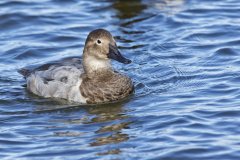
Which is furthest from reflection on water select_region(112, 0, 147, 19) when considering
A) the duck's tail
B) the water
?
the duck's tail

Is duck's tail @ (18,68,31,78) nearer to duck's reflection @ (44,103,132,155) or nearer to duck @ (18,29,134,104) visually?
duck @ (18,29,134,104)

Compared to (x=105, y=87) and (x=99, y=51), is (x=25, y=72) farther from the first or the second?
(x=105, y=87)

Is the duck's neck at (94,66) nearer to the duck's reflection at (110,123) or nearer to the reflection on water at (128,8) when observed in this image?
the duck's reflection at (110,123)

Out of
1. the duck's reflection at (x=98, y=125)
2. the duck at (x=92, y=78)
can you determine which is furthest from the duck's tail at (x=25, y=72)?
the duck's reflection at (x=98, y=125)

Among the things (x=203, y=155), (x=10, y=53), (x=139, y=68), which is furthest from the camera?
(x=10, y=53)

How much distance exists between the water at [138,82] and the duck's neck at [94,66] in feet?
2.06

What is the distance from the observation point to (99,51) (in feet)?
37.6

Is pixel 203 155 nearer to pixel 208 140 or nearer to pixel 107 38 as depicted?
pixel 208 140

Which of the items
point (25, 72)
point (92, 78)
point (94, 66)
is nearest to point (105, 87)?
point (92, 78)

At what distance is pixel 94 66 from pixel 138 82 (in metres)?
0.95

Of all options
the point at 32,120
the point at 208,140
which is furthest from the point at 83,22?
the point at 208,140

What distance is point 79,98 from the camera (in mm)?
11320

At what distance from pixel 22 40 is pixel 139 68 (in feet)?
9.67

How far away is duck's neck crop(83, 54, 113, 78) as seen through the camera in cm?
1158
